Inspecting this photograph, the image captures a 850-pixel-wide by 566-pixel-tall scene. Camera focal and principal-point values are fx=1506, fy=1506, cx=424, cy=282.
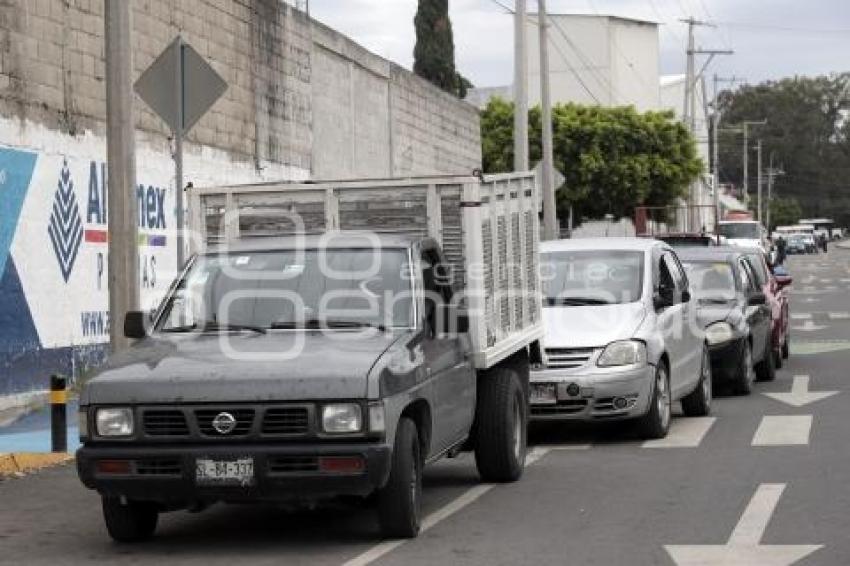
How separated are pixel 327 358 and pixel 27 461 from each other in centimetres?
476

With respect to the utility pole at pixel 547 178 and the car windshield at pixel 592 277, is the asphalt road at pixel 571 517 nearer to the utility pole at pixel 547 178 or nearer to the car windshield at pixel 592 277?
the car windshield at pixel 592 277

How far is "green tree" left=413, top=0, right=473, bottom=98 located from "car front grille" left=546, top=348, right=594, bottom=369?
31.5m

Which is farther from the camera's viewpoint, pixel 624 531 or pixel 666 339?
pixel 666 339

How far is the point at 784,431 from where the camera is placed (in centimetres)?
1349

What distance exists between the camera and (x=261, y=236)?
10586mm

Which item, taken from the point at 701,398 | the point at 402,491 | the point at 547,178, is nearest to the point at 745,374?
the point at 701,398

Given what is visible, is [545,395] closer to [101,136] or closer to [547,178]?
[101,136]

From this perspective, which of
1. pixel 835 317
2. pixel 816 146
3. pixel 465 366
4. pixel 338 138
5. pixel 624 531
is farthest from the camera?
pixel 816 146

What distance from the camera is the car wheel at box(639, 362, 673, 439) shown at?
13039mm

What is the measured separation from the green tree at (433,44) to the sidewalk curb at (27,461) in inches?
1274

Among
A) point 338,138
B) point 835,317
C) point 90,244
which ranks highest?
point 338,138

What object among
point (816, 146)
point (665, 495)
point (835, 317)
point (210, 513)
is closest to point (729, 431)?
point (665, 495)

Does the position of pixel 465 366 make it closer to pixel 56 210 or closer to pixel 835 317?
pixel 56 210

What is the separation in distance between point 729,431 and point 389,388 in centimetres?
623
